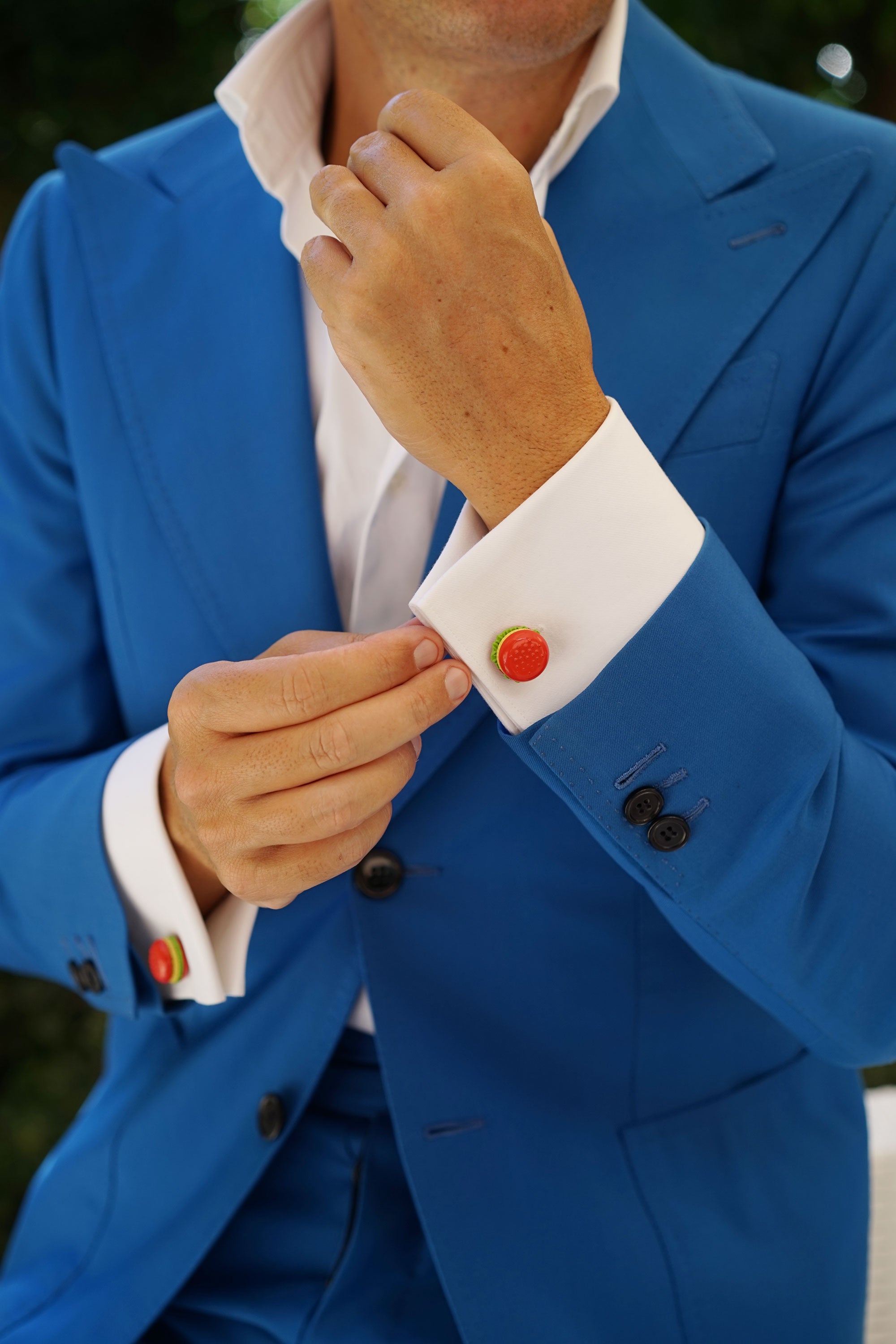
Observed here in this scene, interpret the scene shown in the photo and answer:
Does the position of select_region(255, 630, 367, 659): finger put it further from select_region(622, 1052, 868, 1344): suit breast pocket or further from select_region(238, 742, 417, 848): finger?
select_region(622, 1052, 868, 1344): suit breast pocket

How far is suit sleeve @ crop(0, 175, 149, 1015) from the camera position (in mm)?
1112

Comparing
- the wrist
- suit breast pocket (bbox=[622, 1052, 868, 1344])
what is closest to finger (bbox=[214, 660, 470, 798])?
the wrist

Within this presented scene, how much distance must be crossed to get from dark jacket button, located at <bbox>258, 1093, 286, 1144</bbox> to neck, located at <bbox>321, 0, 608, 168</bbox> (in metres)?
0.91

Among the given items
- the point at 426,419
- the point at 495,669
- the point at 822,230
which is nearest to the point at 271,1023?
the point at 495,669

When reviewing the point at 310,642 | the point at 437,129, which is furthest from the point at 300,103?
the point at 310,642

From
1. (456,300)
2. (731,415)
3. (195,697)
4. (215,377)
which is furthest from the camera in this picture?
(215,377)

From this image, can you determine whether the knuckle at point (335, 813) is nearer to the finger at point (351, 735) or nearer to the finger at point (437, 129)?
the finger at point (351, 735)

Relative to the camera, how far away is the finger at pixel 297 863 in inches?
31.9

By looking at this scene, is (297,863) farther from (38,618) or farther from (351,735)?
(38,618)

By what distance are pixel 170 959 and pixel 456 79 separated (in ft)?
2.73

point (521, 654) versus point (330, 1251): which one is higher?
point (521, 654)

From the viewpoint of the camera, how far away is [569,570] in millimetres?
736

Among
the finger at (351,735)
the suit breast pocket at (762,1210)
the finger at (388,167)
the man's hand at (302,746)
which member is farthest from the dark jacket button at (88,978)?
the finger at (388,167)

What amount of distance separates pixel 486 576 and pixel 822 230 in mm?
489
